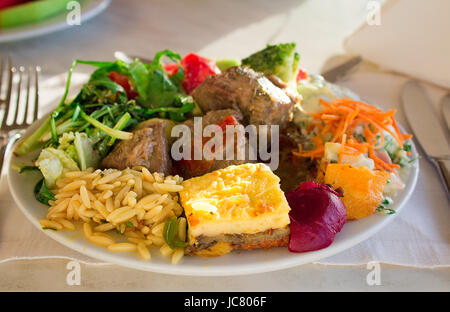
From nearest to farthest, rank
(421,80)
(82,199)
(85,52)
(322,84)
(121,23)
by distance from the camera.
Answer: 1. (82,199)
2. (322,84)
3. (421,80)
4. (85,52)
5. (121,23)

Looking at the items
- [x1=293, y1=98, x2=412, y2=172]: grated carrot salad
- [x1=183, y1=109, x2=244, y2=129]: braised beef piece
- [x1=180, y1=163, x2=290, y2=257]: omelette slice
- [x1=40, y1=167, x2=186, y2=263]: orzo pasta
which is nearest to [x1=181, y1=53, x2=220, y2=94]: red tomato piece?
[x1=183, y1=109, x2=244, y2=129]: braised beef piece

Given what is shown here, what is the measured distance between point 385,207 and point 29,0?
3694mm

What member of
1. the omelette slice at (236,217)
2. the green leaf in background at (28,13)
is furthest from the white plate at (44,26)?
the omelette slice at (236,217)

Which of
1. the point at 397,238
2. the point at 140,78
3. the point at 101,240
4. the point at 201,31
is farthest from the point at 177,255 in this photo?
the point at 201,31

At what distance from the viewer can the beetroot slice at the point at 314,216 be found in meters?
2.04

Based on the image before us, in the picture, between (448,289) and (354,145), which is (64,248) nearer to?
(354,145)

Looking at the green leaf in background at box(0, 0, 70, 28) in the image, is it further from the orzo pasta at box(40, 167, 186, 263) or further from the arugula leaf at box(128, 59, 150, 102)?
the orzo pasta at box(40, 167, 186, 263)

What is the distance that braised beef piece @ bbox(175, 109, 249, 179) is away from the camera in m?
2.45

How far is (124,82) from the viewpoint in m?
3.20

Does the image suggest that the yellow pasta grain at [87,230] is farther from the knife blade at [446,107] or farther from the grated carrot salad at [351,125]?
the knife blade at [446,107]

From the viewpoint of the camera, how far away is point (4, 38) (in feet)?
12.9

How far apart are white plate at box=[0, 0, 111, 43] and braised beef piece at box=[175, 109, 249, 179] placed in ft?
6.76

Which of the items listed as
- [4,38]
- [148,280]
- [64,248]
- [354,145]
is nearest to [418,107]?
[354,145]

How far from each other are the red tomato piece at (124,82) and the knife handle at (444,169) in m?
1.95
